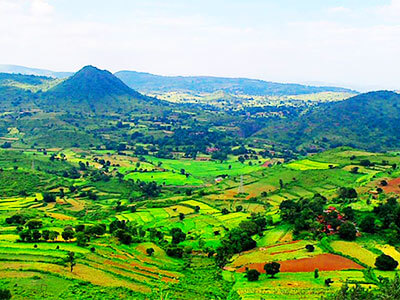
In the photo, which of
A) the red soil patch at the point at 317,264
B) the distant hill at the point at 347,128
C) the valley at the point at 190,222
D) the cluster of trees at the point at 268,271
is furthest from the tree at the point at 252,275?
the distant hill at the point at 347,128

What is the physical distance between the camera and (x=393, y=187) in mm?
67125

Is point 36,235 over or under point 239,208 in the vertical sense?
over

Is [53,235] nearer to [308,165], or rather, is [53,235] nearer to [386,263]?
[386,263]

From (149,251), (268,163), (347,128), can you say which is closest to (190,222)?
(149,251)

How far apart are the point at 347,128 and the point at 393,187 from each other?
113 meters

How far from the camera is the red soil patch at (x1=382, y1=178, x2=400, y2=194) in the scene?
64.9 metres

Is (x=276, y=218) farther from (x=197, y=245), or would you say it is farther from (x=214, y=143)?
(x=214, y=143)

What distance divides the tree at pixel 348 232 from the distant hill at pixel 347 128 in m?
111

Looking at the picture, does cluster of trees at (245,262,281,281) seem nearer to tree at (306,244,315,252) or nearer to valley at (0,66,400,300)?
valley at (0,66,400,300)

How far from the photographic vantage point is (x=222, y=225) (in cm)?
6175

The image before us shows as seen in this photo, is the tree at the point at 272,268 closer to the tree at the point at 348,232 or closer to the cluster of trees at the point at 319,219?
the cluster of trees at the point at 319,219

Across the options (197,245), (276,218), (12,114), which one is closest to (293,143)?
(276,218)

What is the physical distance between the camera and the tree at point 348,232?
168 feet

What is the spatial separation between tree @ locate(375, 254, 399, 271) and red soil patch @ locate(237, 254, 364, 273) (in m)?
2.20
